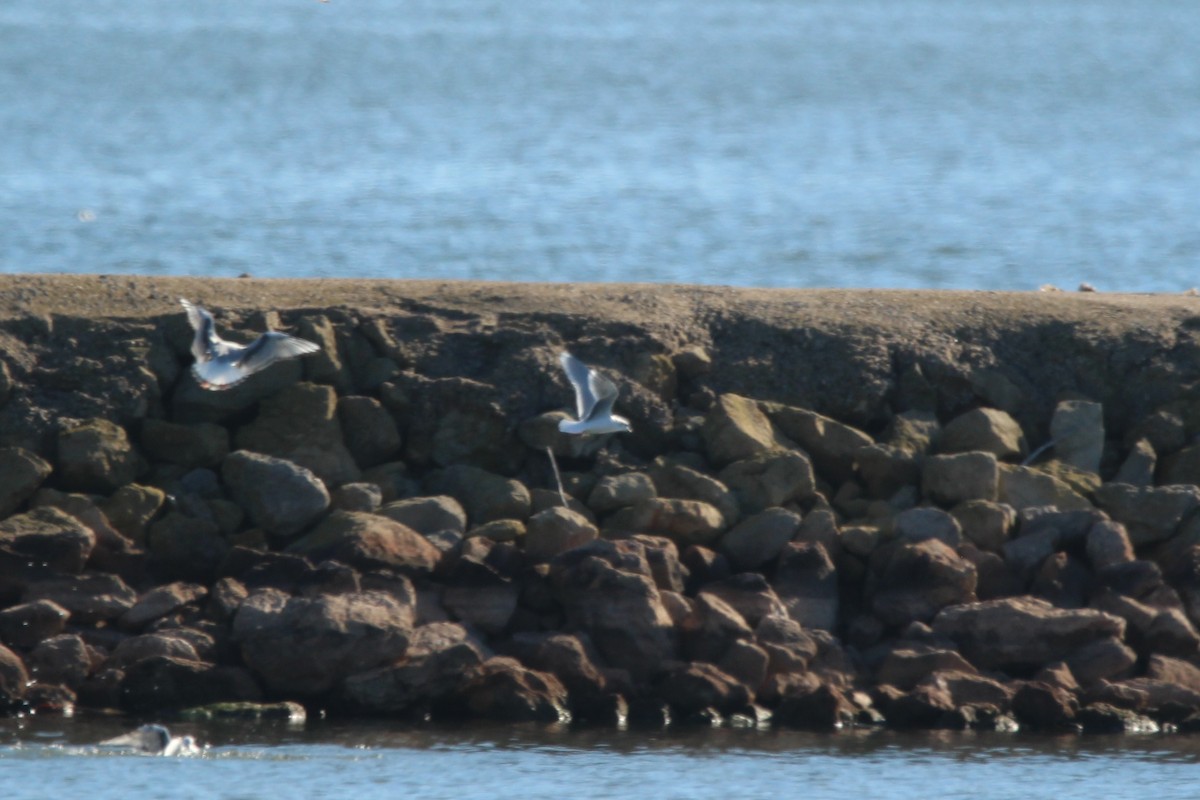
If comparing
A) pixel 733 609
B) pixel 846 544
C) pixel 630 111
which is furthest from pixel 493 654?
pixel 630 111

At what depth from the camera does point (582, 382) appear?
14117 mm

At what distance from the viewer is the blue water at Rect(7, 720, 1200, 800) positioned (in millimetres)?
12000

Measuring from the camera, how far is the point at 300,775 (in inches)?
478

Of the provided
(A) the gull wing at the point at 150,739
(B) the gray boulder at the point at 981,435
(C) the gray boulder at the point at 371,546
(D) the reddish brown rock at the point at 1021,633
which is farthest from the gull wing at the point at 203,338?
(B) the gray boulder at the point at 981,435

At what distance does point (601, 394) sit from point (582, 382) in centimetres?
19

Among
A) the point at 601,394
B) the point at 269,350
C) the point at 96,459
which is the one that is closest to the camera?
the point at 269,350

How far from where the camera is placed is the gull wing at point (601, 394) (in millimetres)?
13961

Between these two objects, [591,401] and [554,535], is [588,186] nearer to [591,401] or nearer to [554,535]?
[591,401]

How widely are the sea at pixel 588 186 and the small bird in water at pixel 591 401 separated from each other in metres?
2.00

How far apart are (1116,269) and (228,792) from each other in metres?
25.0

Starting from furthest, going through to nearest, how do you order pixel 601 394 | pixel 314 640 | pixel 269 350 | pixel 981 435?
pixel 981 435
pixel 601 394
pixel 269 350
pixel 314 640

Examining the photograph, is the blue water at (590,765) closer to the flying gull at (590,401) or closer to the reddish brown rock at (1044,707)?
the reddish brown rock at (1044,707)

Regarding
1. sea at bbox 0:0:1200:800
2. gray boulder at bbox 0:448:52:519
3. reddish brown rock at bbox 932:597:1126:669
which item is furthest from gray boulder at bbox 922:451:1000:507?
gray boulder at bbox 0:448:52:519

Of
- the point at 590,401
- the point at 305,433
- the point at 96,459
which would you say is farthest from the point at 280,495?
the point at 590,401
